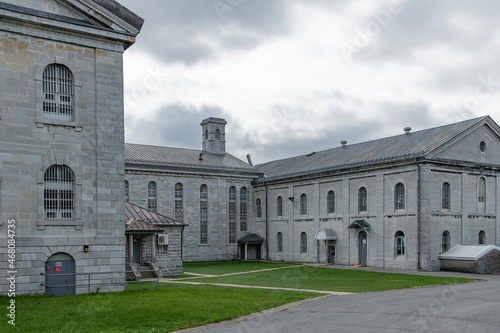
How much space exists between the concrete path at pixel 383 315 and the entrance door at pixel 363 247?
790 inches

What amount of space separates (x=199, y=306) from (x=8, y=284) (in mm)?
8017

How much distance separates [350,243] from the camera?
44.4 meters

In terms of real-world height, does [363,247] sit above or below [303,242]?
above

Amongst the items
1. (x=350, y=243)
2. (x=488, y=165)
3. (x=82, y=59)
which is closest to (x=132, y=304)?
(x=82, y=59)

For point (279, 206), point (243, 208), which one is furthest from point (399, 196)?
point (243, 208)

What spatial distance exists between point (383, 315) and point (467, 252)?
23.2 meters

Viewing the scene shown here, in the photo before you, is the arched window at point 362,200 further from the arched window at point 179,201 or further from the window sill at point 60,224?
the window sill at point 60,224

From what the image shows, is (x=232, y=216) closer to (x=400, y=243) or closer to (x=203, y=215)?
(x=203, y=215)

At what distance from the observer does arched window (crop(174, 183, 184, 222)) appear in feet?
171

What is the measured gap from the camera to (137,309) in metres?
17.5

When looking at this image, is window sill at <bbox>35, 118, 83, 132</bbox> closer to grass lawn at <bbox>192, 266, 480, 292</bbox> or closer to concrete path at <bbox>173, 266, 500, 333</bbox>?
concrete path at <bbox>173, 266, 500, 333</bbox>

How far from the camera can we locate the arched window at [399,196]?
4016cm

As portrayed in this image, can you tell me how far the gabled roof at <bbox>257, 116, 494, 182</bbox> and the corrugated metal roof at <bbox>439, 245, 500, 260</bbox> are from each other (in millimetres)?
7035

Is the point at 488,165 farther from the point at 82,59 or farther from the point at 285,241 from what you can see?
the point at 82,59
